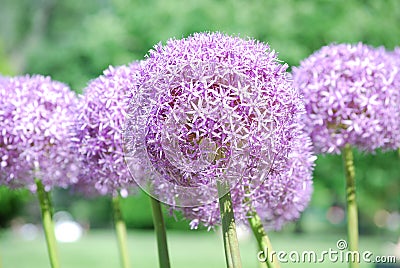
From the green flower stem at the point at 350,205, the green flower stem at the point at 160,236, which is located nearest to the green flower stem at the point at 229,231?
the green flower stem at the point at 160,236

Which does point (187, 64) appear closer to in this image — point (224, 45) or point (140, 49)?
point (224, 45)

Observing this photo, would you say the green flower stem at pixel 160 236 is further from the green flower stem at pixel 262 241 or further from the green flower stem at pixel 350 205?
the green flower stem at pixel 350 205

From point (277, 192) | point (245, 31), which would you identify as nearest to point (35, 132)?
point (277, 192)

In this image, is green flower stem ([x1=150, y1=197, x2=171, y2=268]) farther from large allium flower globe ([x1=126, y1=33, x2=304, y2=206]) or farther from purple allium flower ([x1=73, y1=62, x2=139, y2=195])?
large allium flower globe ([x1=126, y1=33, x2=304, y2=206])

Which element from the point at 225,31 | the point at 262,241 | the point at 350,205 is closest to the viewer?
the point at 262,241

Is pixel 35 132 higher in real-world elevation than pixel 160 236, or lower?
higher

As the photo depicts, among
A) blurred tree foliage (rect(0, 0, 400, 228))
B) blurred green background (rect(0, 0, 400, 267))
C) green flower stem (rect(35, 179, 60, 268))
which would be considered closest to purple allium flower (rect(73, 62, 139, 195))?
green flower stem (rect(35, 179, 60, 268))

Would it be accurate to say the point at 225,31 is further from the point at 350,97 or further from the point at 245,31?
the point at 350,97

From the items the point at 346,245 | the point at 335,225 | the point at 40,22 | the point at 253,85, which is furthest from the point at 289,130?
the point at 335,225
